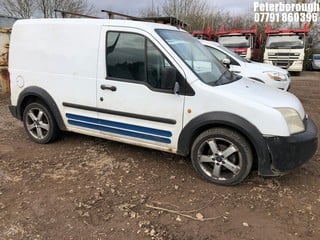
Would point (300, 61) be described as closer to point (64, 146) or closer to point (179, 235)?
point (64, 146)

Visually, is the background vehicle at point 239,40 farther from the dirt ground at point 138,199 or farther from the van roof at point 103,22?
the van roof at point 103,22

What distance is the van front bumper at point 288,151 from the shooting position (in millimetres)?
3701

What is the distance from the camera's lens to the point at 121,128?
15.0ft

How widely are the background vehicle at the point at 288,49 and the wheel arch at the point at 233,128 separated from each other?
15.9 metres

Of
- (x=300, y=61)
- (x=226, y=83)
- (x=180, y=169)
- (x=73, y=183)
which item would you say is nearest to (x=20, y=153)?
(x=73, y=183)

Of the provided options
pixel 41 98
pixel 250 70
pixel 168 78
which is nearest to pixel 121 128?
pixel 168 78

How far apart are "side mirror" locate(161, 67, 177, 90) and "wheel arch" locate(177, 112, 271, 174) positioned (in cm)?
49

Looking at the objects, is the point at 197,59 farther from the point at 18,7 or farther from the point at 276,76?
the point at 18,7

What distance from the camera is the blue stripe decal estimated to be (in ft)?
14.1

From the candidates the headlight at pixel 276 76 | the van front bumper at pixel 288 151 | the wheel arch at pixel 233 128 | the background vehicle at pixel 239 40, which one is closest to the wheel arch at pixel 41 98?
the wheel arch at pixel 233 128

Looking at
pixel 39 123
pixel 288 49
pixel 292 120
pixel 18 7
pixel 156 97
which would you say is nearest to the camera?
pixel 292 120

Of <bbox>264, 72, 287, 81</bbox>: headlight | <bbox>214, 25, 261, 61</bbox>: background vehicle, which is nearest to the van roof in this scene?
<bbox>264, 72, 287, 81</bbox>: headlight

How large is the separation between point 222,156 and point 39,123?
116 inches

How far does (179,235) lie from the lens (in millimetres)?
3129
